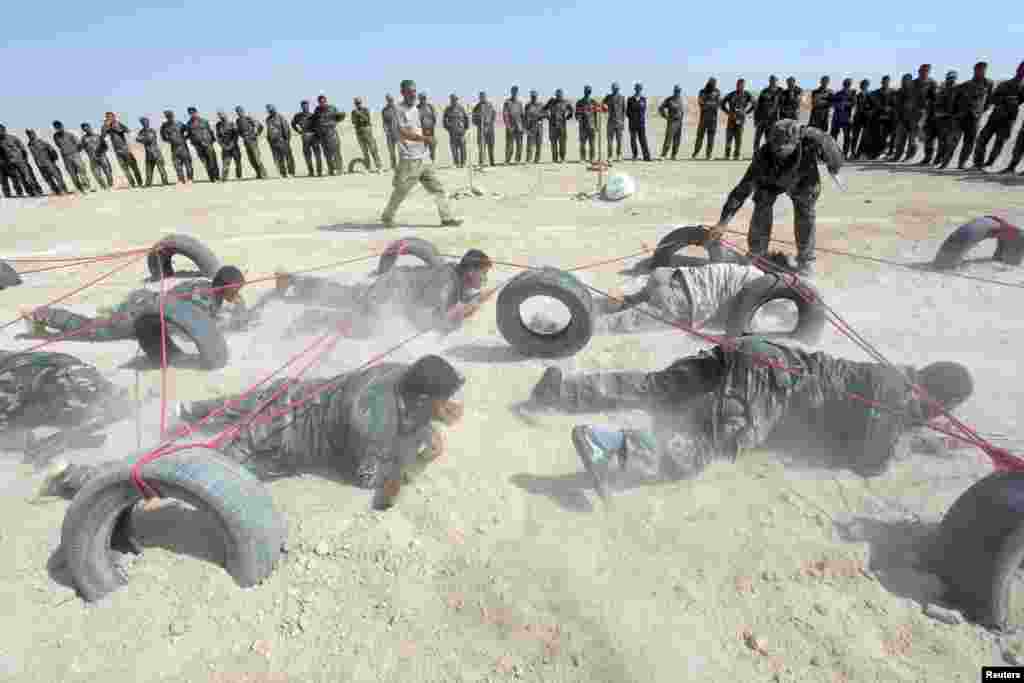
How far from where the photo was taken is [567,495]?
3400mm

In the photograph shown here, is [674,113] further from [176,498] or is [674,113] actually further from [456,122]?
[176,498]

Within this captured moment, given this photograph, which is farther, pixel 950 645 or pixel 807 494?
pixel 807 494

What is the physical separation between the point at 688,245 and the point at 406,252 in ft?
11.2

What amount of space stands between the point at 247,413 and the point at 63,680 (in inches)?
67.7

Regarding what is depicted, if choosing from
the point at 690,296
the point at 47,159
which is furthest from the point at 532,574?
the point at 47,159

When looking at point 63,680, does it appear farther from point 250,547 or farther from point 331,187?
point 331,187

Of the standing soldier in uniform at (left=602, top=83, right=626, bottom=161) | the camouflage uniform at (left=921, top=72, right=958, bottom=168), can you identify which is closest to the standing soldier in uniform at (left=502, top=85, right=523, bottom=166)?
the standing soldier in uniform at (left=602, top=83, right=626, bottom=161)

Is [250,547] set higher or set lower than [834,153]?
lower

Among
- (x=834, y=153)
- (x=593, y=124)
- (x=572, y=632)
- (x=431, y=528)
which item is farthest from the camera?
(x=593, y=124)

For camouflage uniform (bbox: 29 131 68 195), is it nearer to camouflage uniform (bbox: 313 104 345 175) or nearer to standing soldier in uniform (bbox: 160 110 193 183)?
standing soldier in uniform (bbox: 160 110 193 183)

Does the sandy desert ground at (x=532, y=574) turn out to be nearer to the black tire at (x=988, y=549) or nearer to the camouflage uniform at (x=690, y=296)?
the black tire at (x=988, y=549)

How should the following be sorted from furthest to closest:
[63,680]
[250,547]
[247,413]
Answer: [247,413]
[250,547]
[63,680]

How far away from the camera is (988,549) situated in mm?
2436

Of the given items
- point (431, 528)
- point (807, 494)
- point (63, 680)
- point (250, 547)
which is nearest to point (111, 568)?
A: point (63, 680)
